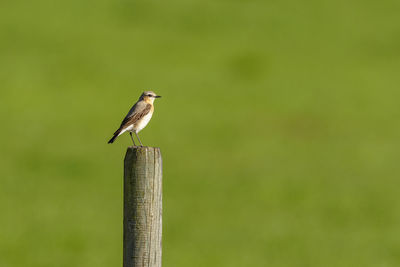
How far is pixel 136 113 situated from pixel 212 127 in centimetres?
2164

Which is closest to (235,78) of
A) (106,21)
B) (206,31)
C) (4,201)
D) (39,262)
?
(206,31)

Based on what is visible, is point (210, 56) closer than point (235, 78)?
No

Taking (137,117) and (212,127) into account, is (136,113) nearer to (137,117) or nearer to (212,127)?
(137,117)

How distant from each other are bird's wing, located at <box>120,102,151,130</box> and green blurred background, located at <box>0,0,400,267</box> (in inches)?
337

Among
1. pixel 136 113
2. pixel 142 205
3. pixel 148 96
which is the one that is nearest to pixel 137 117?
pixel 136 113

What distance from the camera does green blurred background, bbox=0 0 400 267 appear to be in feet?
61.8

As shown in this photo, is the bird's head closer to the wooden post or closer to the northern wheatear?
the northern wheatear

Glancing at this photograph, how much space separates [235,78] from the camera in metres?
36.3

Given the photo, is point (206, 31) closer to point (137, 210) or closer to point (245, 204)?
point (245, 204)

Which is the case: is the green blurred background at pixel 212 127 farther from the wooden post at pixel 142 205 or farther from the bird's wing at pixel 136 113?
the wooden post at pixel 142 205

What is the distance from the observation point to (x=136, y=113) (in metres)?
8.03

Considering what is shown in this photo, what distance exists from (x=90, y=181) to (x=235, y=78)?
1447 cm

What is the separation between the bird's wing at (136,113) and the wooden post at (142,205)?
9.13 ft

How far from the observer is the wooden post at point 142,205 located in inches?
201
